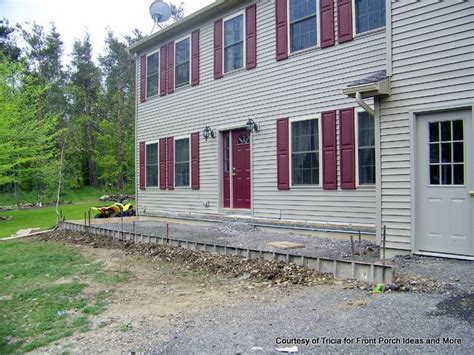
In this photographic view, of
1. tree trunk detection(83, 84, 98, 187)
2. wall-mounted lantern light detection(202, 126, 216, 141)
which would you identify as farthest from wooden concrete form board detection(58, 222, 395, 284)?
tree trunk detection(83, 84, 98, 187)

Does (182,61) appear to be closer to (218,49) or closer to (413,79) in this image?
(218,49)

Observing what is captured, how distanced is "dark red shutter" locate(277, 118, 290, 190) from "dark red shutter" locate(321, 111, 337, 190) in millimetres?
978

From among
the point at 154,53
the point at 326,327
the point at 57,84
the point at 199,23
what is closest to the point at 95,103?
the point at 57,84

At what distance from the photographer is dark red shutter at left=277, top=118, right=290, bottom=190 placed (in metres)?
9.23

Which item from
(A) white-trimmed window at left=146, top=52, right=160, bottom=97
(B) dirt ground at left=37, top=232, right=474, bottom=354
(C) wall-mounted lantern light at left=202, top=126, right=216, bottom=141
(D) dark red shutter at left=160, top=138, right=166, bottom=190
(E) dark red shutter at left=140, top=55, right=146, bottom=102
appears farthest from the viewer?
(E) dark red shutter at left=140, top=55, right=146, bottom=102

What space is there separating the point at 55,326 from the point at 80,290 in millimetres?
1429

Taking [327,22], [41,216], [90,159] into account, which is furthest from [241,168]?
[90,159]

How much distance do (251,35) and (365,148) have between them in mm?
4134

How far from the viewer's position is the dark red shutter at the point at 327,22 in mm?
8344

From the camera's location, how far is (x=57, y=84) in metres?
36.2

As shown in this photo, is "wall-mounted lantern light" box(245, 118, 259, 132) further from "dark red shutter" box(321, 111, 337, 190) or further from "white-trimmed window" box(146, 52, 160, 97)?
"white-trimmed window" box(146, 52, 160, 97)

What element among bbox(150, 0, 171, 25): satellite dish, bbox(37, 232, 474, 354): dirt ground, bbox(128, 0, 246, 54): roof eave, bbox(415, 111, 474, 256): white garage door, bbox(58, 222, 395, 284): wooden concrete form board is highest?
bbox(150, 0, 171, 25): satellite dish

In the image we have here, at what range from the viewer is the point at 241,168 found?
34.7 ft

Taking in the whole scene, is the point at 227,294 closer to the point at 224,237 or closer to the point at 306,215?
the point at 224,237
